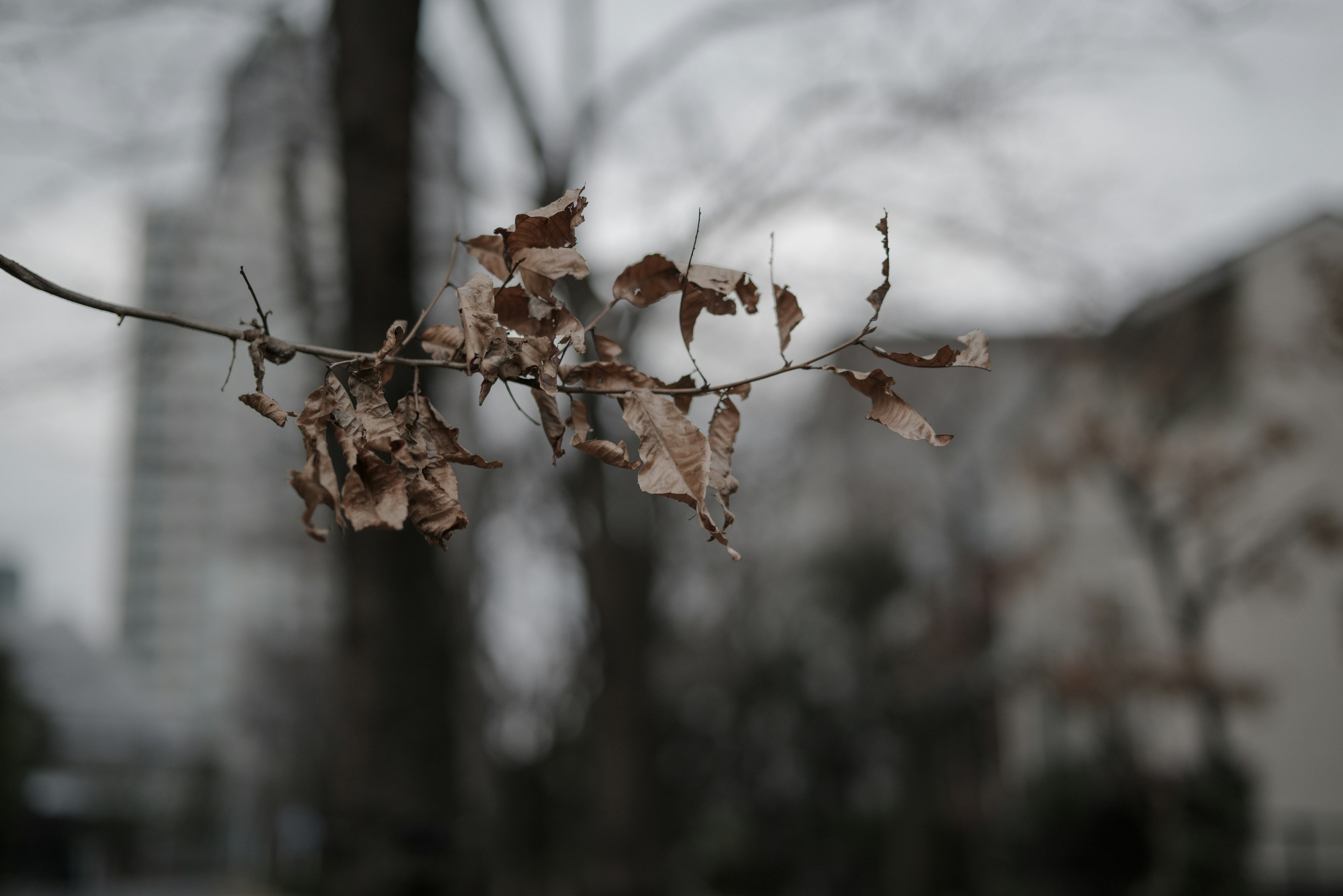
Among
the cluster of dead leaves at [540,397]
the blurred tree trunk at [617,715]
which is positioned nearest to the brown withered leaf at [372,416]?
the cluster of dead leaves at [540,397]

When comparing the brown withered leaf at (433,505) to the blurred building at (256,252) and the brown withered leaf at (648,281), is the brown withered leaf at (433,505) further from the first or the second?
the blurred building at (256,252)

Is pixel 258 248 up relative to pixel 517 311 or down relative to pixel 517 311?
up

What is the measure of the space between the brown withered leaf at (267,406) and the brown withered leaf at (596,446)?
0.31m

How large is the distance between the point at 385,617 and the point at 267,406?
174 inches

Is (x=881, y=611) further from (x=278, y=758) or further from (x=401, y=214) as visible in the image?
(x=278, y=758)

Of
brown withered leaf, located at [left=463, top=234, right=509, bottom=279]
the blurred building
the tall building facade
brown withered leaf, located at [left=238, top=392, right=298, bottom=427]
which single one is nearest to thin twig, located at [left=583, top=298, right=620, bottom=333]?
brown withered leaf, located at [left=463, top=234, right=509, bottom=279]

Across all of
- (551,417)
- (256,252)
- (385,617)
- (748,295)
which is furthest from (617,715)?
(551,417)

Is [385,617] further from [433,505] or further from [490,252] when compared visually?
[433,505]

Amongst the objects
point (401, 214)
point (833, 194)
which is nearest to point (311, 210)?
point (401, 214)

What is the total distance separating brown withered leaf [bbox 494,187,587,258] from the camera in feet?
4.04

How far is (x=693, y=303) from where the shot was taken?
1335 mm

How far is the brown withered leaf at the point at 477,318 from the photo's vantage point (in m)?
1.15

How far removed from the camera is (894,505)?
62.2 feet

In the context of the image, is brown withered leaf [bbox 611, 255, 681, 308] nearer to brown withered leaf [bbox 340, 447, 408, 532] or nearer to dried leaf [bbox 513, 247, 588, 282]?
dried leaf [bbox 513, 247, 588, 282]
